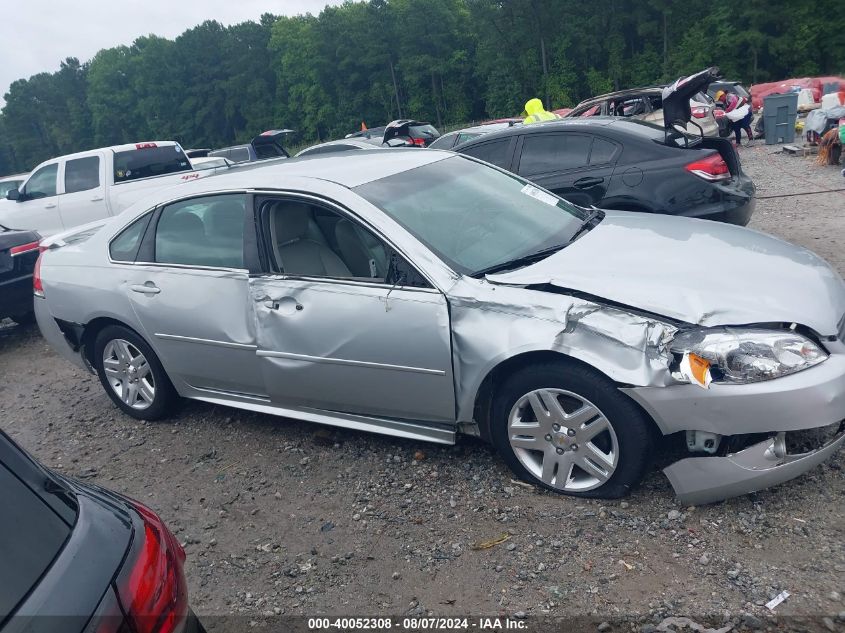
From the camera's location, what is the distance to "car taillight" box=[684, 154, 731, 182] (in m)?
5.88

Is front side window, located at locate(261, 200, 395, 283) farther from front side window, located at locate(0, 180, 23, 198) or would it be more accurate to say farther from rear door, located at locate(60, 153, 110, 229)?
front side window, located at locate(0, 180, 23, 198)

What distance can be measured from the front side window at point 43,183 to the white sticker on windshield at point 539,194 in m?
9.03

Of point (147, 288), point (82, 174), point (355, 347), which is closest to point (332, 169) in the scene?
point (355, 347)

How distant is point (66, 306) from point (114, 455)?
1.14 m

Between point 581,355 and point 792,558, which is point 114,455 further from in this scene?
point 792,558

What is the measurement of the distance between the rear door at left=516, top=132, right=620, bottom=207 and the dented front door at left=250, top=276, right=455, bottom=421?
3371 mm

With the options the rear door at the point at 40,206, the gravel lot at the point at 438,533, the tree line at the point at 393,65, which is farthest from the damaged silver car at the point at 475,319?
the tree line at the point at 393,65

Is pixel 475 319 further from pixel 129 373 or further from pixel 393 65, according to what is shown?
pixel 393 65

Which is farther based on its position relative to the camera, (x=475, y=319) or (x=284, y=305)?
(x=284, y=305)

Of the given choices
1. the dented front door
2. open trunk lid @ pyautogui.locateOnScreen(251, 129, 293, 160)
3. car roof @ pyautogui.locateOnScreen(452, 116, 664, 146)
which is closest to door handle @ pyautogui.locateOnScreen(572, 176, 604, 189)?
car roof @ pyautogui.locateOnScreen(452, 116, 664, 146)

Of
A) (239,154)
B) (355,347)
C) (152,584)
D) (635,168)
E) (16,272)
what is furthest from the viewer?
(239,154)

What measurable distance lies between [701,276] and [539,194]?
1429 mm

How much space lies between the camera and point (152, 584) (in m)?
1.68

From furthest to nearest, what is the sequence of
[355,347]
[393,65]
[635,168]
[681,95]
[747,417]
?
1. [393,65]
2. [681,95]
3. [635,168]
4. [355,347]
5. [747,417]
